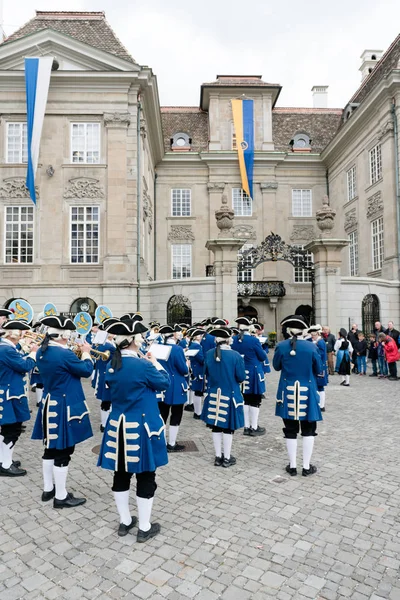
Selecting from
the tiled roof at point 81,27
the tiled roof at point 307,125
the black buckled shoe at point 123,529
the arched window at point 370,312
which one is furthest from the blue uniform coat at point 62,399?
the tiled roof at point 307,125

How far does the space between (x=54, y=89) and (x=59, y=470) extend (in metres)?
21.9

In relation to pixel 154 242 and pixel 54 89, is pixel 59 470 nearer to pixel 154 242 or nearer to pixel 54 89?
pixel 54 89

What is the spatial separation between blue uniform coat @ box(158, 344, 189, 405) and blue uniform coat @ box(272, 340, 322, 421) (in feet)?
5.97

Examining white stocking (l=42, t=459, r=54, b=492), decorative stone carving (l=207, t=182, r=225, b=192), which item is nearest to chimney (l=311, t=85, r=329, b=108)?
decorative stone carving (l=207, t=182, r=225, b=192)

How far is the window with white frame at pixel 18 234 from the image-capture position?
867 inches

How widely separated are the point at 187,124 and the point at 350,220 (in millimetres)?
15128

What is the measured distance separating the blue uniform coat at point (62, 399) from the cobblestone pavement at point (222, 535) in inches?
34.6

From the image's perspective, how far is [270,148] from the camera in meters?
32.8

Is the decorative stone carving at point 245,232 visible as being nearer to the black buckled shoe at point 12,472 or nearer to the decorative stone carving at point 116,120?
the decorative stone carving at point 116,120

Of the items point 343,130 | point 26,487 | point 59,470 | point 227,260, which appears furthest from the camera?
point 343,130

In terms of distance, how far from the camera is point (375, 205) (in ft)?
83.2

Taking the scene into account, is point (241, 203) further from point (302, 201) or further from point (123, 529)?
point (123, 529)

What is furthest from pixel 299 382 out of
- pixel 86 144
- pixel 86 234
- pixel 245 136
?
pixel 245 136

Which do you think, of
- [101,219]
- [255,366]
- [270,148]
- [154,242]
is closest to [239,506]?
[255,366]
